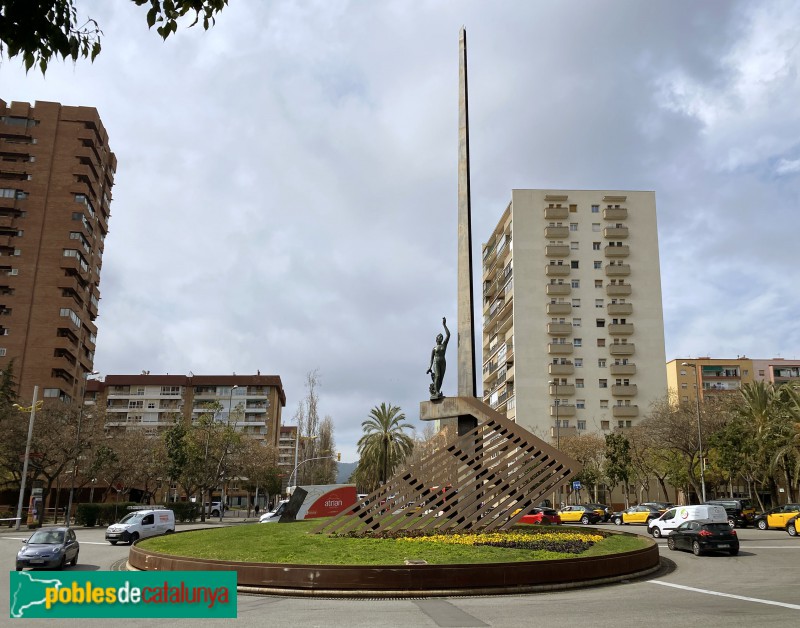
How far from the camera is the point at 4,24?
5.59 metres

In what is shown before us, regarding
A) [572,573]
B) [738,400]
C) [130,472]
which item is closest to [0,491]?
Answer: [130,472]

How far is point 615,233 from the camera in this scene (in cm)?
7950

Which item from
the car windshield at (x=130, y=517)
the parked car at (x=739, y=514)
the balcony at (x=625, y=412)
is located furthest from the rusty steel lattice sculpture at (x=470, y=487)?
the balcony at (x=625, y=412)

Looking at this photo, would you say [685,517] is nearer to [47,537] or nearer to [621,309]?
[47,537]

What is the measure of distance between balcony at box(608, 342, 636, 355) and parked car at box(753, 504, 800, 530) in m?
37.2

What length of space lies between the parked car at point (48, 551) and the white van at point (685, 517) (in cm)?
2179

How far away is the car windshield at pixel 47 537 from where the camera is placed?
20547 millimetres

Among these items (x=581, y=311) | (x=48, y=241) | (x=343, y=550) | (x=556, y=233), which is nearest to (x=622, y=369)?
(x=581, y=311)

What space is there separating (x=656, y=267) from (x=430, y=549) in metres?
70.4

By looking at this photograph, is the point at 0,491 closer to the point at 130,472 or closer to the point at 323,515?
the point at 130,472

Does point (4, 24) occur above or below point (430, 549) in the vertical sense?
above

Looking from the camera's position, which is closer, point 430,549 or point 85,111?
point 430,549

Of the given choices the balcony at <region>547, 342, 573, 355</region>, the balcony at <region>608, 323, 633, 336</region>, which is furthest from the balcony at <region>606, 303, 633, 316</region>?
the balcony at <region>547, 342, 573, 355</region>

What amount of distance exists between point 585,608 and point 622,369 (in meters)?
66.6
